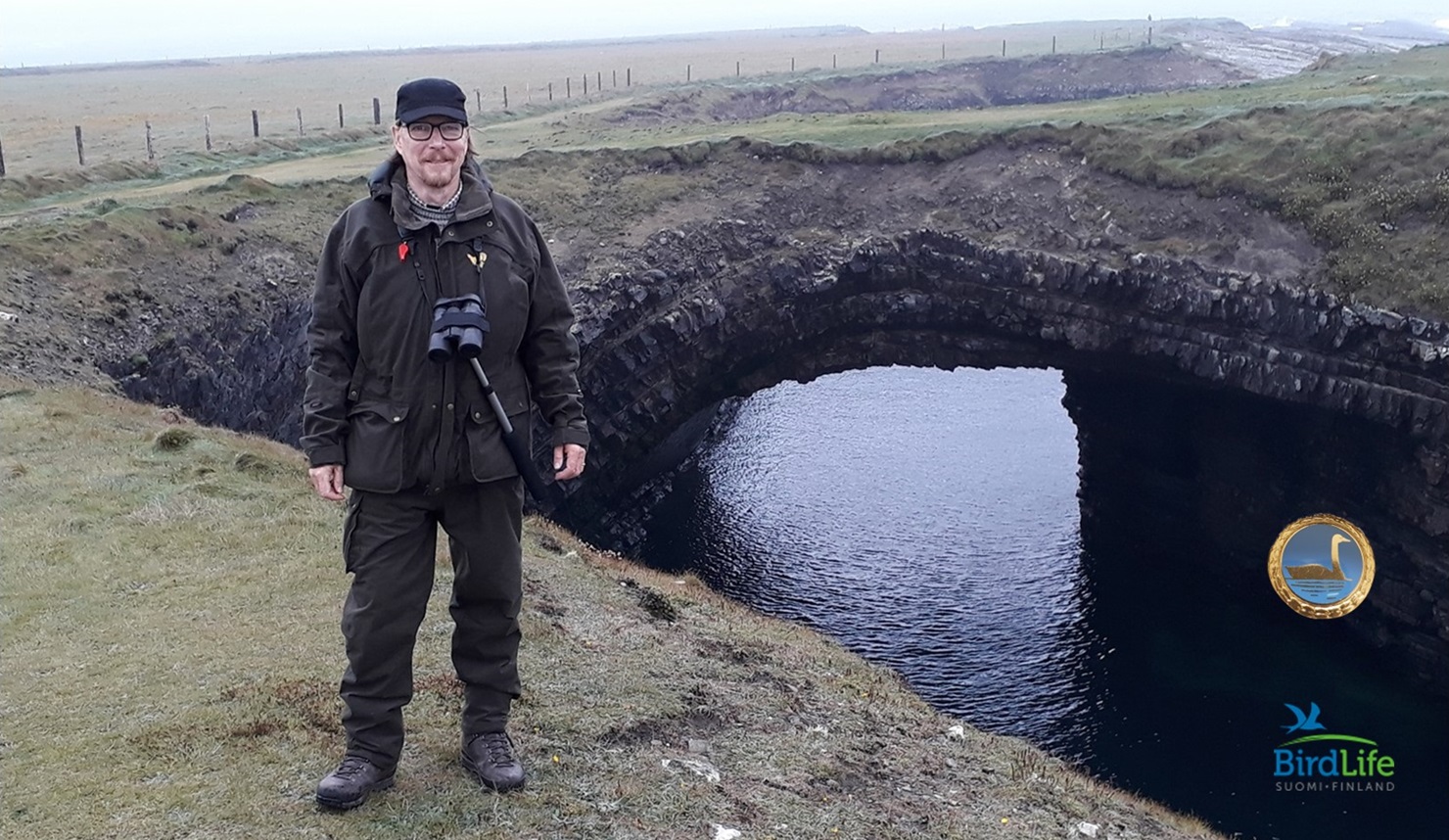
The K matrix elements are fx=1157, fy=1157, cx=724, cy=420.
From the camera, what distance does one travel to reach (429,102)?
22.0ft

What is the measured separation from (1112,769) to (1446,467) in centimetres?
1037

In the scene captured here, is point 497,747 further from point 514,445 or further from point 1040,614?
point 1040,614

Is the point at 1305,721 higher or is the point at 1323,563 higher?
the point at 1323,563

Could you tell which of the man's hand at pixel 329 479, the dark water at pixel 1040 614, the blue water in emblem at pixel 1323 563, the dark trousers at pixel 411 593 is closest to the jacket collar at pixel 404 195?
the man's hand at pixel 329 479

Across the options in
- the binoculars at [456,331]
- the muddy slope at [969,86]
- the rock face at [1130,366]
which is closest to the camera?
the binoculars at [456,331]

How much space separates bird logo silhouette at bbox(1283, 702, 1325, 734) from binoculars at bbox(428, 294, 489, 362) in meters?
26.5

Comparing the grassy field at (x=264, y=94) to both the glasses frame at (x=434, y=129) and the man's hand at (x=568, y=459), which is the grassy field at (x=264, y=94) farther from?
the man's hand at (x=568, y=459)

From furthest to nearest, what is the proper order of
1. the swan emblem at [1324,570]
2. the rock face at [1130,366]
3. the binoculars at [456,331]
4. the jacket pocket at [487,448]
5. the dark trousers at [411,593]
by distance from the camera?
1. the swan emblem at [1324,570]
2. the rock face at [1130,366]
3. the dark trousers at [411,593]
4. the jacket pocket at [487,448]
5. the binoculars at [456,331]

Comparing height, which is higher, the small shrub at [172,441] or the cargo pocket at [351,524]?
the cargo pocket at [351,524]

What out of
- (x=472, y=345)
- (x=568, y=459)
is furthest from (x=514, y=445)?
(x=472, y=345)

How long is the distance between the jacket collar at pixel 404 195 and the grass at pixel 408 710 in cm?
371

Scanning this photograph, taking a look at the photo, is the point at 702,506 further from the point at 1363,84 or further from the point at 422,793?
the point at 422,793

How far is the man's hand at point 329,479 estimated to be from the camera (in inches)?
265

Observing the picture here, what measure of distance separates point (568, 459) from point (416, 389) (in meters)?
1.09
